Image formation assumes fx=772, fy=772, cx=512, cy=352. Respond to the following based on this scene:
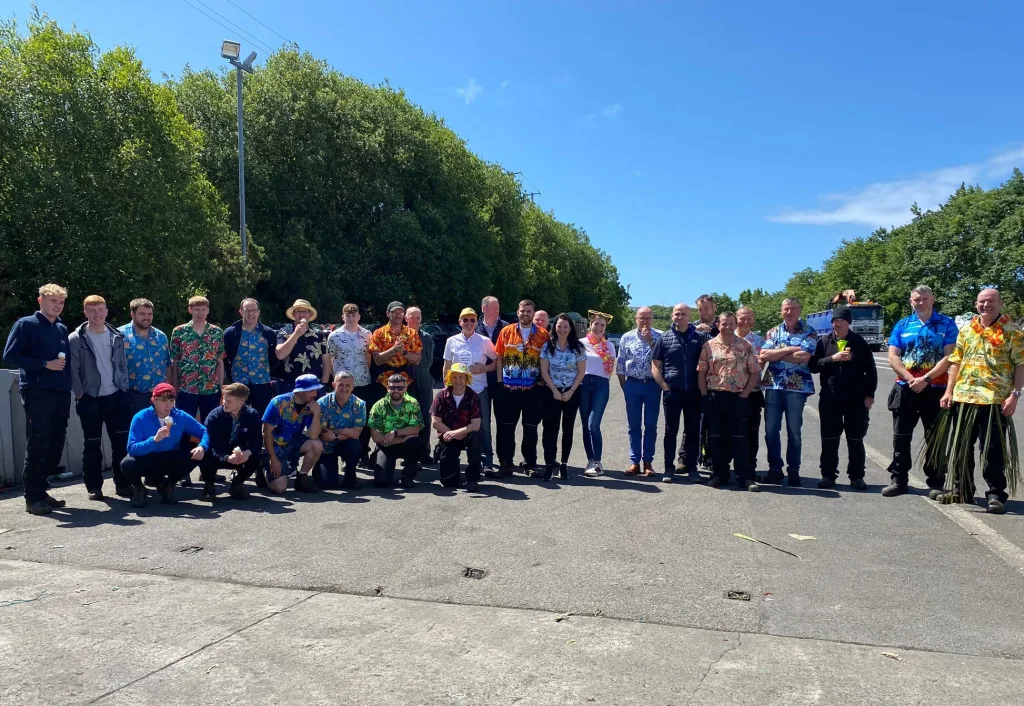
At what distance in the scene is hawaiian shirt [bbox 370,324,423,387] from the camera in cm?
847

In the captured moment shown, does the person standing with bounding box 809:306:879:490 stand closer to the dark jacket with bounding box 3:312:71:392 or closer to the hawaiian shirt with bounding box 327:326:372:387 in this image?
the hawaiian shirt with bounding box 327:326:372:387

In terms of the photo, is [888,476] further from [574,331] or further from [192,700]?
[192,700]

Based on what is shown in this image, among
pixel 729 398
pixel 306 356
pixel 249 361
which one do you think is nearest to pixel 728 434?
pixel 729 398

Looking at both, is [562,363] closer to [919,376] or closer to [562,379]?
[562,379]

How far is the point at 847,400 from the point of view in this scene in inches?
306

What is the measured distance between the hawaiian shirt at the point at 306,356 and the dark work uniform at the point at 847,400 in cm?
538

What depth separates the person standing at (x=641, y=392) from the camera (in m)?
8.39

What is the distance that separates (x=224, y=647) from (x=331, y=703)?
857mm

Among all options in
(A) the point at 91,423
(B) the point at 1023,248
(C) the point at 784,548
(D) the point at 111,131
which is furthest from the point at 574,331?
(B) the point at 1023,248

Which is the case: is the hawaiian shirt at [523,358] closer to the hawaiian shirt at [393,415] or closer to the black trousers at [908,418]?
the hawaiian shirt at [393,415]

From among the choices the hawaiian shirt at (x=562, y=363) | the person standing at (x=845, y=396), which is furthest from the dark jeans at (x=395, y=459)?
the person standing at (x=845, y=396)

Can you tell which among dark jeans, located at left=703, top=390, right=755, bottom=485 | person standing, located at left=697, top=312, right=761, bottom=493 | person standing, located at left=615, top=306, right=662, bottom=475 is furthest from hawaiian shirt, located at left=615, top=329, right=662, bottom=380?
dark jeans, located at left=703, top=390, right=755, bottom=485

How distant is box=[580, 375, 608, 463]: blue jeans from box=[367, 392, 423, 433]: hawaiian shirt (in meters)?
1.82

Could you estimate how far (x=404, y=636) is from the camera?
155 inches
